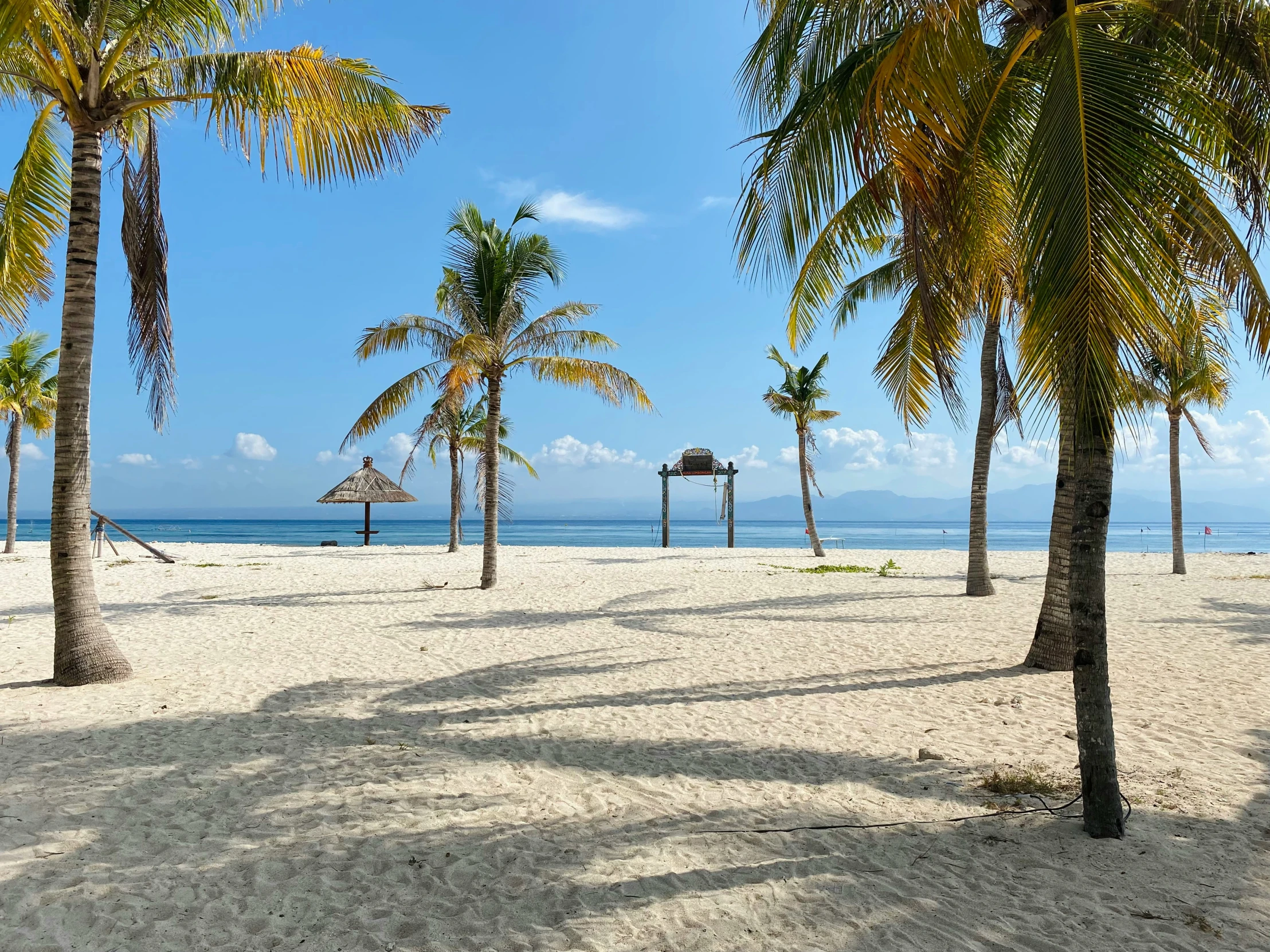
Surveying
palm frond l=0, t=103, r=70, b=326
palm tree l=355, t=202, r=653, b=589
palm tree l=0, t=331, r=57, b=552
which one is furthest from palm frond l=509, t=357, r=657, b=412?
palm tree l=0, t=331, r=57, b=552

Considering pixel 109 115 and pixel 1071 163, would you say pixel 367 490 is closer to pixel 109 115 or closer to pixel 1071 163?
pixel 109 115

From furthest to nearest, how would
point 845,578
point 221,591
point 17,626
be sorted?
point 845,578 < point 221,591 < point 17,626

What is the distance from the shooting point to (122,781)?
14.5ft

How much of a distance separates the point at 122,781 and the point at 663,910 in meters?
3.61

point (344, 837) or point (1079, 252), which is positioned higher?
point (1079, 252)

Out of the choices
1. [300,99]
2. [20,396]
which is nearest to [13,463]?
[20,396]

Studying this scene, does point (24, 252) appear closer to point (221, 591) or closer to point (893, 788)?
point (221, 591)

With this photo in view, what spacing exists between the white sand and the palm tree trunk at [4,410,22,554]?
51.5ft

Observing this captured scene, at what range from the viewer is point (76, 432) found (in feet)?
21.7

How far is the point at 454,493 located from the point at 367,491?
4595mm

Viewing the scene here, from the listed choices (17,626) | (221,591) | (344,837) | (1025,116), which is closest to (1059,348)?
(1025,116)

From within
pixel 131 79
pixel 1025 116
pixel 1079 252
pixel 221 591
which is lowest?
pixel 221 591

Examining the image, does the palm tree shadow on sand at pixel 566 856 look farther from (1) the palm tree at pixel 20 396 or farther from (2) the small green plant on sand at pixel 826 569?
(1) the palm tree at pixel 20 396

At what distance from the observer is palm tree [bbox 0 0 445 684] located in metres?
6.45
